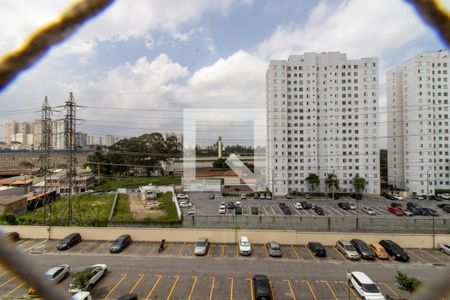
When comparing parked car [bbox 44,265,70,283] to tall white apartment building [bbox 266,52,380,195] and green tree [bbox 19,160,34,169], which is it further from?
green tree [bbox 19,160,34,169]

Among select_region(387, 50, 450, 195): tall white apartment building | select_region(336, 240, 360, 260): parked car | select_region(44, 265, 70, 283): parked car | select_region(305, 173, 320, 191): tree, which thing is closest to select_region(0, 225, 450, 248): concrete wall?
select_region(336, 240, 360, 260): parked car

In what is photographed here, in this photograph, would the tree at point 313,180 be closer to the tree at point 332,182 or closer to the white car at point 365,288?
the tree at point 332,182

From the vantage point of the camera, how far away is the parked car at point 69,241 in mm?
10219

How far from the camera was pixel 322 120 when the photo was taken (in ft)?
93.4

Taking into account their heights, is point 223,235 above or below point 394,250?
above

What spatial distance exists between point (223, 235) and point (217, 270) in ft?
8.25

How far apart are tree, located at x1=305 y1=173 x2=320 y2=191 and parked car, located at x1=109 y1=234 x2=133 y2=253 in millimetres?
19537

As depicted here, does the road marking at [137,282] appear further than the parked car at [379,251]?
No

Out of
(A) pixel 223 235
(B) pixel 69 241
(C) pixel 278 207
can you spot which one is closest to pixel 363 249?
(A) pixel 223 235

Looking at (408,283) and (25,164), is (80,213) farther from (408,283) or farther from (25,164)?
(25,164)

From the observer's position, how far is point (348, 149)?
2759cm

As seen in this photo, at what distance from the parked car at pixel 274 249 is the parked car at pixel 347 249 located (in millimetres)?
2266

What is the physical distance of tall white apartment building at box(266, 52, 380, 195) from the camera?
27078 mm

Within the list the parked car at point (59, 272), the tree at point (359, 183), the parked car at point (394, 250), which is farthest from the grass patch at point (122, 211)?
the tree at point (359, 183)
